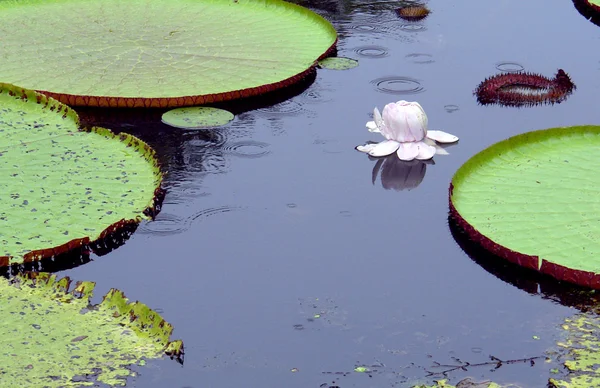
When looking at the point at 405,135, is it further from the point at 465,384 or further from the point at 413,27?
the point at 413,27

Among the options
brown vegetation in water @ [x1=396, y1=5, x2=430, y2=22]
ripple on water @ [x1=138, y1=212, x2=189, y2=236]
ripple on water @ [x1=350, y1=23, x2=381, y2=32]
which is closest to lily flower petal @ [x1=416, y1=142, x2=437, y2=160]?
ripple on water @ [x1=138, y1=212, x2=189, y2=236]

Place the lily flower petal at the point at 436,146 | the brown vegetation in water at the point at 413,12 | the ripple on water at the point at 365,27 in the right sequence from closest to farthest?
the lily flower petal at the point at 436,146 < the ripple on water at the point at 365,27 < the brown vegetation in water at the point at 413,12

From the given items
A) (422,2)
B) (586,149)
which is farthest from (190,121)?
(422,2)

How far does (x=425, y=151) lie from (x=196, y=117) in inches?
52.9

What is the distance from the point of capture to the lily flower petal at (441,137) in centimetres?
542

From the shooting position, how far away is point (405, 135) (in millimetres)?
5328

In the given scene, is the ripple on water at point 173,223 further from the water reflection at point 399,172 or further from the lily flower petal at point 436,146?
the lily flower petal at point 436,146

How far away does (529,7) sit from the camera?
27.1 feet

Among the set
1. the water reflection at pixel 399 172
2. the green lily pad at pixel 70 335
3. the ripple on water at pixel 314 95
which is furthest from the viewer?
the ripple on water at pixel 314 95

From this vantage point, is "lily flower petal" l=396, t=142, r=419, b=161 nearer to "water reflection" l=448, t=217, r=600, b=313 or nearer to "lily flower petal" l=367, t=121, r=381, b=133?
"lily flower petal" l=367, t=121, r=381, b=133

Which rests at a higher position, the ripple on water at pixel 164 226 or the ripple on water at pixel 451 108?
the ripple on water at pixel 451 108

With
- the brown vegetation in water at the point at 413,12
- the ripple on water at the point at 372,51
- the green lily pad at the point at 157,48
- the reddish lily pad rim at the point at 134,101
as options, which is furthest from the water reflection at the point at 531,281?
the brown vegetation in water at the point at 413,12

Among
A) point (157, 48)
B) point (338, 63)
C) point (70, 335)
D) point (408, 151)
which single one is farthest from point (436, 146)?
point (70, 335)

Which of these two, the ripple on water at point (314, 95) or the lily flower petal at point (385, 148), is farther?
the ripple on water at point (314, 95)
